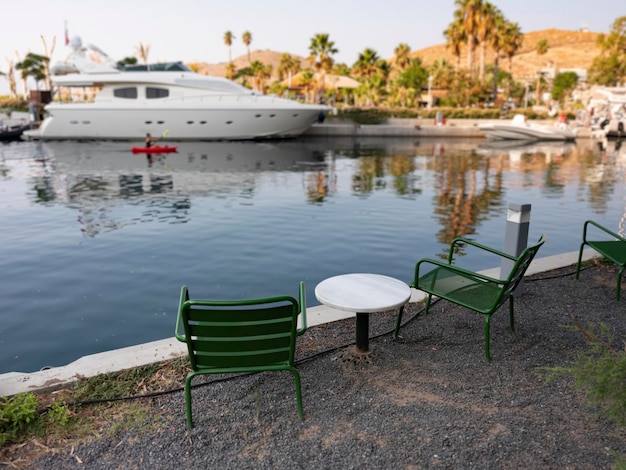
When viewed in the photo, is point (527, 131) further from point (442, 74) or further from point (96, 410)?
point (96, 410)

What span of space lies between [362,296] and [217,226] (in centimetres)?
800

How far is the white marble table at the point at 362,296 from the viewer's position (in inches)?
160

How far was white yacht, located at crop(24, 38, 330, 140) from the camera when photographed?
35.5 meters

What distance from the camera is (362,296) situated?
4254 mm

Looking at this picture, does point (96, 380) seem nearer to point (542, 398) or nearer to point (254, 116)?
point (542, 398)

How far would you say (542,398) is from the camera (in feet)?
12.1

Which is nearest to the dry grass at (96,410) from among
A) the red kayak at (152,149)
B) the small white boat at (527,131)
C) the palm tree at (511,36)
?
the red kayak at (152,149)

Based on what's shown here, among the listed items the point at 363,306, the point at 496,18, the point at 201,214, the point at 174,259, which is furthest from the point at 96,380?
the point at 496,18

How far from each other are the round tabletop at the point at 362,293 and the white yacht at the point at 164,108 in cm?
3189

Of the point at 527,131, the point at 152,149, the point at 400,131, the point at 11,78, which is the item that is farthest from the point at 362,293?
the point at 11,78

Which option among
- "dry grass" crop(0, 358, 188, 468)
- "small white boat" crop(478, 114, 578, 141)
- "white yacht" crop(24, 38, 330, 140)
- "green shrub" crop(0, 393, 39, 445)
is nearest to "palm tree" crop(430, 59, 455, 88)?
"small white boat" crop(478, 114, 578, 141)

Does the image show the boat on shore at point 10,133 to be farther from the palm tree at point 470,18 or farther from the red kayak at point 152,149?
the palm tree at point 470,18

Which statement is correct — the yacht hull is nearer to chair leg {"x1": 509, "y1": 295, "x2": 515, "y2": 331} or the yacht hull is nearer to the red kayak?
the red kayak

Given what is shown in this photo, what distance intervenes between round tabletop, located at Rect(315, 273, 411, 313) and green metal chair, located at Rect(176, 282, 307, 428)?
28.3 inches
